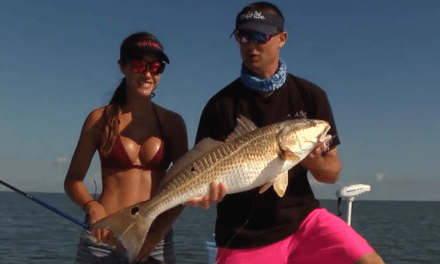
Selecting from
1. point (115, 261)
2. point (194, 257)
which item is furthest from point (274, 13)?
point (194, 257)

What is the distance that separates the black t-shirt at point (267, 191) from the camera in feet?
17.0

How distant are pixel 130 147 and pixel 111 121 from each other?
328mm

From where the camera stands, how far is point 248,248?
205 inches

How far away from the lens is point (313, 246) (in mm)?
5074

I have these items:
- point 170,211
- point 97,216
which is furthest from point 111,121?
point 170,211

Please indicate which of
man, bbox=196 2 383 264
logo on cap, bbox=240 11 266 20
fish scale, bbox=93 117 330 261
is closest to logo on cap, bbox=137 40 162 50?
man, bbox=196 2 383 264

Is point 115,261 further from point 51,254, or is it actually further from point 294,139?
point 51,254

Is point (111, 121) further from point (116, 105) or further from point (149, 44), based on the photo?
point (149, 44)

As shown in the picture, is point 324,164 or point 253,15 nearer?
point 324,164

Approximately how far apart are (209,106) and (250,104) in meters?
0.45

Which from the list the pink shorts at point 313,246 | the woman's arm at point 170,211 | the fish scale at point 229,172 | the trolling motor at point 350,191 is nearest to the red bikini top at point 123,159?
the woman's arm at point 170,211

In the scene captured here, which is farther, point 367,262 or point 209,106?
point 209,106

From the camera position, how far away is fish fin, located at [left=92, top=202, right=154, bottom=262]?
14.6 feet

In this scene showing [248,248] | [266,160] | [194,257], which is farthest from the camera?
[194,257]
